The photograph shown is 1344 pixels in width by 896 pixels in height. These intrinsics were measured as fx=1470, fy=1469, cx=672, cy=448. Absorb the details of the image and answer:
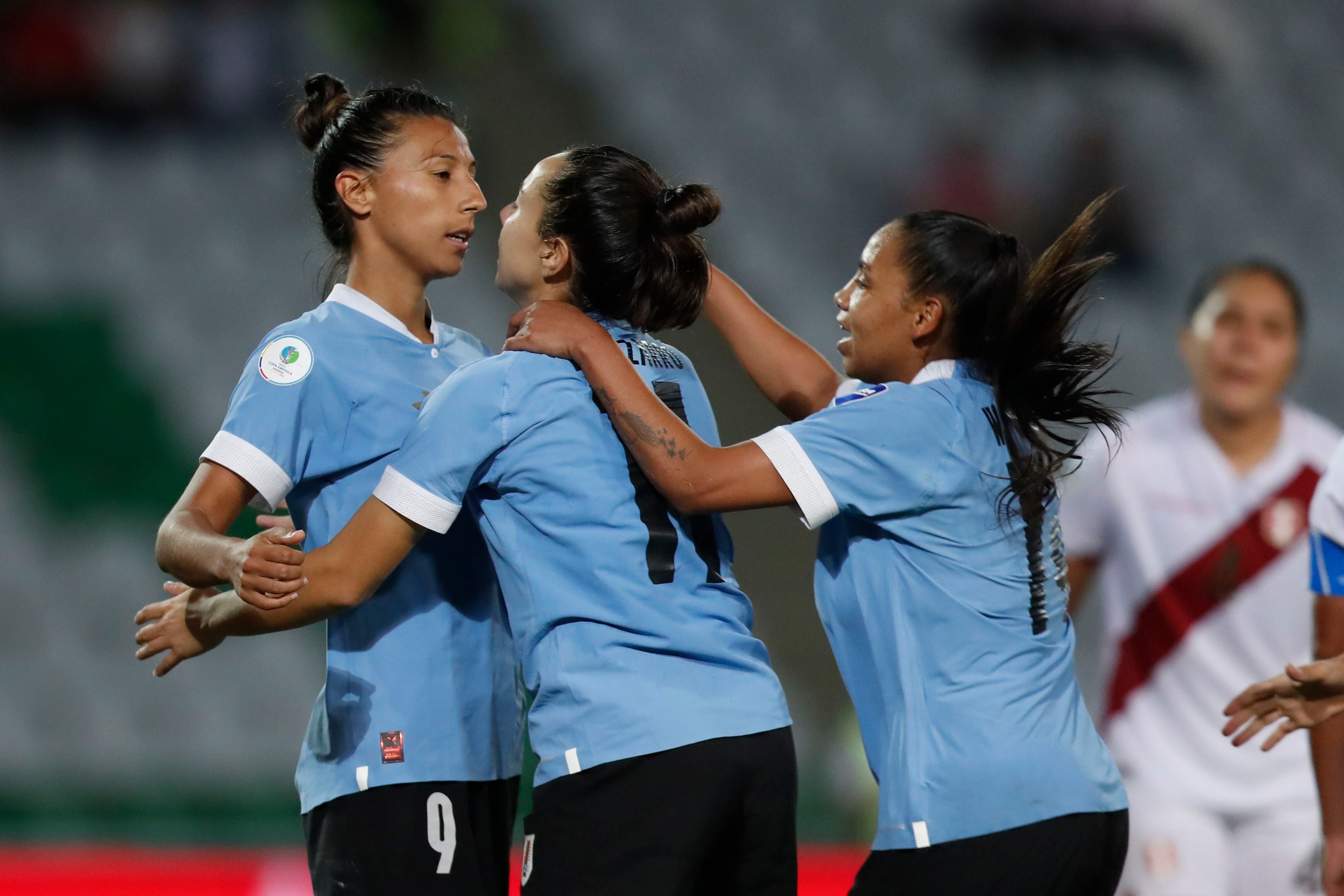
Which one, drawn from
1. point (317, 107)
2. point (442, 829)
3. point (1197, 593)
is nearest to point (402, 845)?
point (442, 829)

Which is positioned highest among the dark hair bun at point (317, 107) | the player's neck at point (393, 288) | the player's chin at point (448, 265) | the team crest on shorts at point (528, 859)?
the dark hair bun at point (317, 107)

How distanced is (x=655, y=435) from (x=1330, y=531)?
1390mm

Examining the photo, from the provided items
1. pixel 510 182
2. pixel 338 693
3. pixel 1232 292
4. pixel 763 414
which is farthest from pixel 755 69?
pixel 338 693

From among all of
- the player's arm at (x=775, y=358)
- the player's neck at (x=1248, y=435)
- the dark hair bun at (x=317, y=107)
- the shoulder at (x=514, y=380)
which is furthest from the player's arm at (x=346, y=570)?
the player's neck at (x=1248, y=435)

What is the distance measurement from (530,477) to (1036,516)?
0.87 metres

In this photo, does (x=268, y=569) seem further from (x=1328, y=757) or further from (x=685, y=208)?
(x=1328, y=757)

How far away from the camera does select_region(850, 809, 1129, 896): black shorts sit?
2303 millimetres

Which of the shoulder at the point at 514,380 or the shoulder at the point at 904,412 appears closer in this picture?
the shoulder at the point at 514,380

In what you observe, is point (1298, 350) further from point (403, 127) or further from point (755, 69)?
point (755, 69)

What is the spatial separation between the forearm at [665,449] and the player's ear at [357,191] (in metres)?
0.62

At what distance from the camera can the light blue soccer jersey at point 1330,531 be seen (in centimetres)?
277

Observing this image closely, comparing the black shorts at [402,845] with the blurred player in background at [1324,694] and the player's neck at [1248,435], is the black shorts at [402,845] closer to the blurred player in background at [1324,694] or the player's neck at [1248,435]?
the blurred player in background at [1324,694]

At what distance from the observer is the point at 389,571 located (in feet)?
7.65

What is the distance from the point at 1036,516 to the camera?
249 cm
